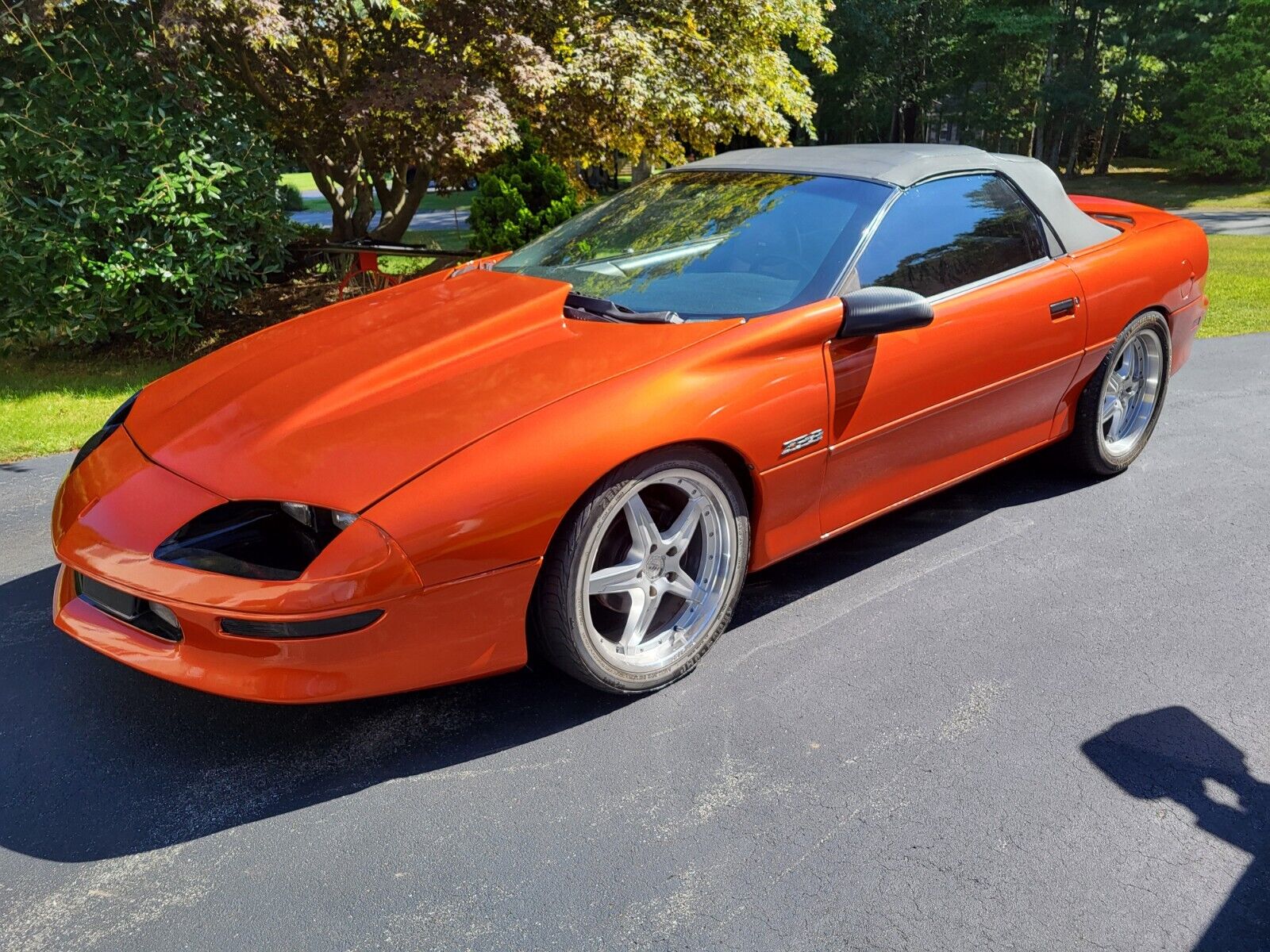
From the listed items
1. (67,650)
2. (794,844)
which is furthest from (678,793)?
(67,650)

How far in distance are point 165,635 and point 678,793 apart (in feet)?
4.37

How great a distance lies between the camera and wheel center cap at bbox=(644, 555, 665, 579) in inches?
113

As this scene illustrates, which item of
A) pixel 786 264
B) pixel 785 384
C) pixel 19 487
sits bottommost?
pixel 19 487

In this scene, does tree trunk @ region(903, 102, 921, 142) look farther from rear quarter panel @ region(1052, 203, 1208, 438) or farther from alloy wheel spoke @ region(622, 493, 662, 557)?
alloy wheel spoke @ region(622, 493, 662, 557)

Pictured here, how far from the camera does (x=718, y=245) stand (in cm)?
350

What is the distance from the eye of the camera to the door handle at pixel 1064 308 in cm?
383

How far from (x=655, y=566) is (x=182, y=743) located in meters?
1.36

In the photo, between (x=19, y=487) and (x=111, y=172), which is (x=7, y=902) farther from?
(x=111, y=172)

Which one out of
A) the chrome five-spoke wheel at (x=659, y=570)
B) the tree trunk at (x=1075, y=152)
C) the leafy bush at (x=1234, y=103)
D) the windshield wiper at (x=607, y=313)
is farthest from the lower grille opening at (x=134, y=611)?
the tree trunk at (x=1075, y=152)

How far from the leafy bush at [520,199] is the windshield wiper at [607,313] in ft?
15.4

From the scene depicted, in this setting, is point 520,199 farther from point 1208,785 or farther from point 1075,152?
point 1075,152

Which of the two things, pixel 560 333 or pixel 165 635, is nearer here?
pixel 165 635

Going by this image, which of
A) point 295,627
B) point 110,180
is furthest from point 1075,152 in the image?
point 295,627

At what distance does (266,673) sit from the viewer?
7.83 ft
